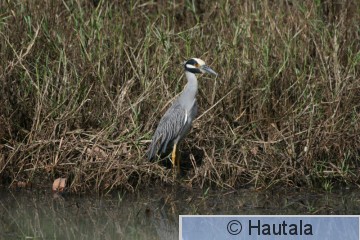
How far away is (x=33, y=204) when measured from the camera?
738cm

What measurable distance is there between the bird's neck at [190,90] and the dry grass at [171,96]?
0.66 ft

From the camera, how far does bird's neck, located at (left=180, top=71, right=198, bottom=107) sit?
764cm

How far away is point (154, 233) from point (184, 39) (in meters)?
2.40

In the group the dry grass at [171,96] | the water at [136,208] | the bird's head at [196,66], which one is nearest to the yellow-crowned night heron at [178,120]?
the bird's head at [196,66]

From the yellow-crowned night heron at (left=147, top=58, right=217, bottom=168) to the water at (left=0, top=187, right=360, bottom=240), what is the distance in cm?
34

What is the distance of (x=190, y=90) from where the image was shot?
Result: 25.3 feet

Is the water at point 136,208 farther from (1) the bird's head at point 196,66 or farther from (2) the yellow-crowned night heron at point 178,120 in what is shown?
(1) the bird's head at point 196,66

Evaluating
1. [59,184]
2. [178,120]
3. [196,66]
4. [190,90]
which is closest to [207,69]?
[196,66]

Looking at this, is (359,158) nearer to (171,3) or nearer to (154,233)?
(154,233)

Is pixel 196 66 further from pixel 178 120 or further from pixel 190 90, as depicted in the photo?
pixel 178 120

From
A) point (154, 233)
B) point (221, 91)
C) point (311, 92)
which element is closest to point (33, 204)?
point (154, 233)

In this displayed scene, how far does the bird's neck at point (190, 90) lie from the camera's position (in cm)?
764

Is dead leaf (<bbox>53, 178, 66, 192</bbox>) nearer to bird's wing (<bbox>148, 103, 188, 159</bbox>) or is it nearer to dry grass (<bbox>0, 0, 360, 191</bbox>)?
Answer: dry grass (<bbox>0, 0, 360, 191</bbox>)

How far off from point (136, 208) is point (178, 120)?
802 millimetres
